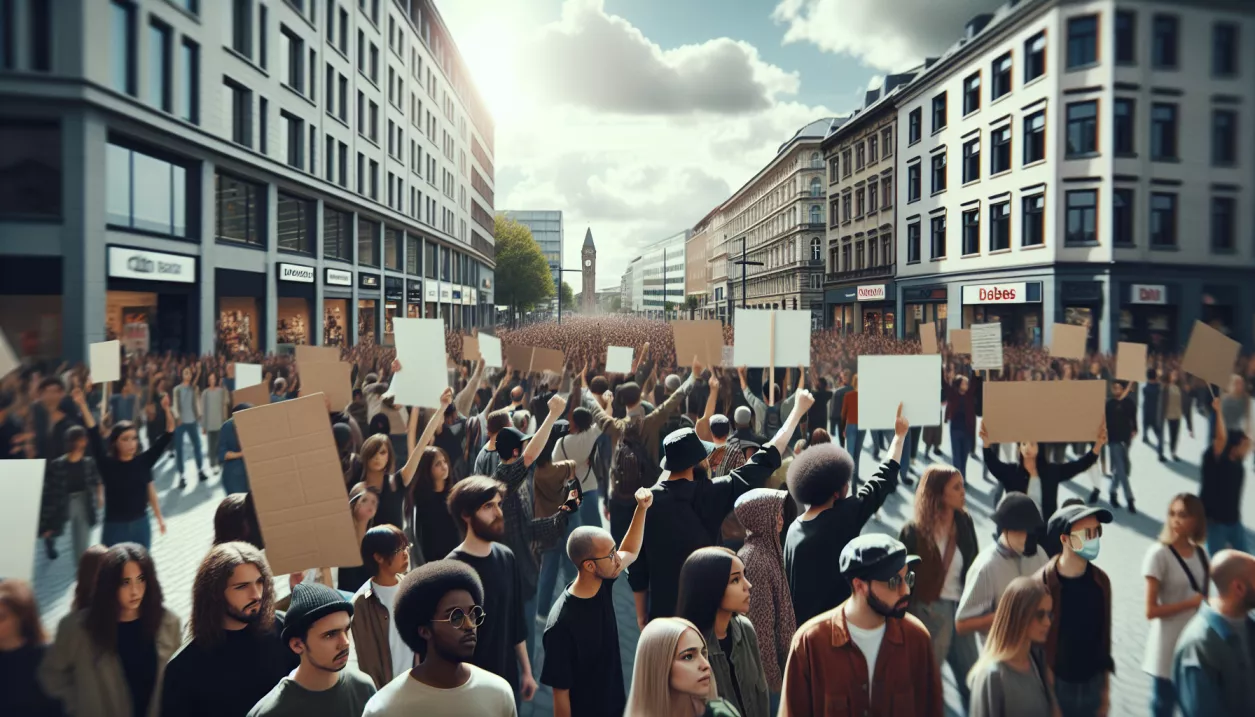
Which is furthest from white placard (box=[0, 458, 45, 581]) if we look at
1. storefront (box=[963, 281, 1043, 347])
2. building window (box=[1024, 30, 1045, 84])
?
building window (box=[1024, 30, 1045, 84])

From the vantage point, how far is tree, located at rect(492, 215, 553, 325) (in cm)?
8494

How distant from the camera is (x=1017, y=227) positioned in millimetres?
18016

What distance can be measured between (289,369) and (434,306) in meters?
35.8

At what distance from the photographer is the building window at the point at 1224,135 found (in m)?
11.9

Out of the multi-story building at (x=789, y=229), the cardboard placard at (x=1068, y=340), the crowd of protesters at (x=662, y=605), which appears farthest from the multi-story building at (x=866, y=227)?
the crowd of protesters at (x=662, y=605)

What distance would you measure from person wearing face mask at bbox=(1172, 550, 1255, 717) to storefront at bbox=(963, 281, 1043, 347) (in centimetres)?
1566

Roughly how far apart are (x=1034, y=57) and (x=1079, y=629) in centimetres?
1769

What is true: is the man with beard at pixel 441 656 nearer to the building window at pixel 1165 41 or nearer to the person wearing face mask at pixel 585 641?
the person wearing face mask at pixel 585 641

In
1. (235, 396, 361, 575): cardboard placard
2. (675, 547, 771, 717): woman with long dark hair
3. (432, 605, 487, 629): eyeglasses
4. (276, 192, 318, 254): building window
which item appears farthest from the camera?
(276, 192, 318, 254): building window

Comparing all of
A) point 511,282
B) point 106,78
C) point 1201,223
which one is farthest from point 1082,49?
point 511,282

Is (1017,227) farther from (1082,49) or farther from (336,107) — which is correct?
(336,107)

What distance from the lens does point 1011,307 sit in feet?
66.9

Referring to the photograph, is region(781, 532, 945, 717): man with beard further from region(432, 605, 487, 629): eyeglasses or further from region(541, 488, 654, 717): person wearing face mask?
region(432, 605, 487, 629): eyeglasses

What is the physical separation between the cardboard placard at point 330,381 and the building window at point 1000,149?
1690 centimetres
